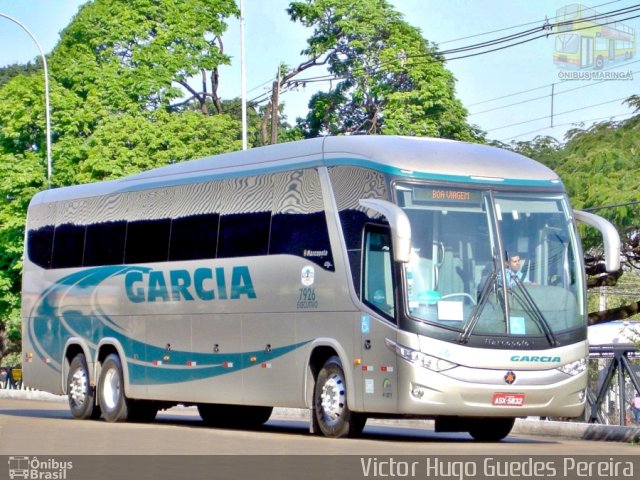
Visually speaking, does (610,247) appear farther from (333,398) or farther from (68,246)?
(68,246)

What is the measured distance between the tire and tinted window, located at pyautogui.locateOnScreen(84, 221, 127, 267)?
2895 millimetres

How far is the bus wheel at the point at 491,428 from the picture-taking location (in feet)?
66.0

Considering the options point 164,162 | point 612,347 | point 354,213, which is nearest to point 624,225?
point 612,347

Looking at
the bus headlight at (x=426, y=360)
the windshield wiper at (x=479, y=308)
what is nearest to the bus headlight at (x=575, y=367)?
the windshield wiper at (x=479, y=308)

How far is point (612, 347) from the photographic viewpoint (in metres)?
22.8

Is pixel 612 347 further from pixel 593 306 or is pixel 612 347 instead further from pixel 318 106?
pixel 593 306

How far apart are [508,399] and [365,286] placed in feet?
7.38

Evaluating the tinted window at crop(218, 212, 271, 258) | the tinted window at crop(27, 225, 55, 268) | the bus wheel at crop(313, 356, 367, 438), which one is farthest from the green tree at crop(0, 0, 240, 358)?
the bus wheel at crop(313, 356, 367, 438)

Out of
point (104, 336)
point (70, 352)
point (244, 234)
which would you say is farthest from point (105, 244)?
point (244, 234)

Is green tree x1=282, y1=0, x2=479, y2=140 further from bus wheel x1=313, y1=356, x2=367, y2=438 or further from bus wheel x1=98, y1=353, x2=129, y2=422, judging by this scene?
bus wheel x1=313, y1=356, x2=367, y2=438

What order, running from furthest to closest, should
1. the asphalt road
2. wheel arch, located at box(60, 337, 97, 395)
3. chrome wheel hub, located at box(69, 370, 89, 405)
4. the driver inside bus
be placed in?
wheel arch, located at box(60, 337, 97, 395) → chrome wheel hub, located at box(69, 370, 89, 405) → the driver inside bus → the asphalt road

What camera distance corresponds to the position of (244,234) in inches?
864

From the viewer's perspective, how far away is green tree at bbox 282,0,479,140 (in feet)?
181
